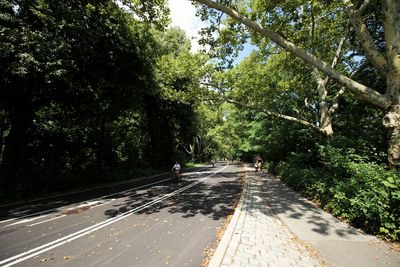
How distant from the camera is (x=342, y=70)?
50.7 feet

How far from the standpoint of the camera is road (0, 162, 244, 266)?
17.0ft

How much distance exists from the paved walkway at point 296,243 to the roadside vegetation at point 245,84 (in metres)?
0.66

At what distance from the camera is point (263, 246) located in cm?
555

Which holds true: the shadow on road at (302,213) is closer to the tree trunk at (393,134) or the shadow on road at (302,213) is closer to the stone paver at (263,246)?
the stone paver at (263,246)

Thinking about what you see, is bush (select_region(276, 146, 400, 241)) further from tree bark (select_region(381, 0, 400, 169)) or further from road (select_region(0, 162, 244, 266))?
road (select_region(0, 162, 244, 266))

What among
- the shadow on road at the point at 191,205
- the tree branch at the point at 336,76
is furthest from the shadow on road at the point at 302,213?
the tree branch at the point at 336,76

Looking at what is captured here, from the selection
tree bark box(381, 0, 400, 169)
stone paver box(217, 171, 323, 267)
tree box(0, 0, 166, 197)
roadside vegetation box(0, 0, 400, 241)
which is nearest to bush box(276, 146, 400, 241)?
roadside vegetation box(0, 0, 400, 241)

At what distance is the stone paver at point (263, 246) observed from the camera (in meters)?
4.79

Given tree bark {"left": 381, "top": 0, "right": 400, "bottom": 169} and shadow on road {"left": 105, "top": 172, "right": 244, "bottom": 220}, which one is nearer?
tree bark {"left": 381, "top": 0, "right": 400, "bottom": 169}

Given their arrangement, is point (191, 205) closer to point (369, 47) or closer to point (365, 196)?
point (365, 196)

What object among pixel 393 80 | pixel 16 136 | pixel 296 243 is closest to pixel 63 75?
pixel 16 136

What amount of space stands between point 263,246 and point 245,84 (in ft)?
40.0

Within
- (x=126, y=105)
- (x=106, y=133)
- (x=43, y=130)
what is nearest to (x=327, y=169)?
(x=126, y=105)

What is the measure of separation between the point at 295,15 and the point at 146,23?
698 cm
